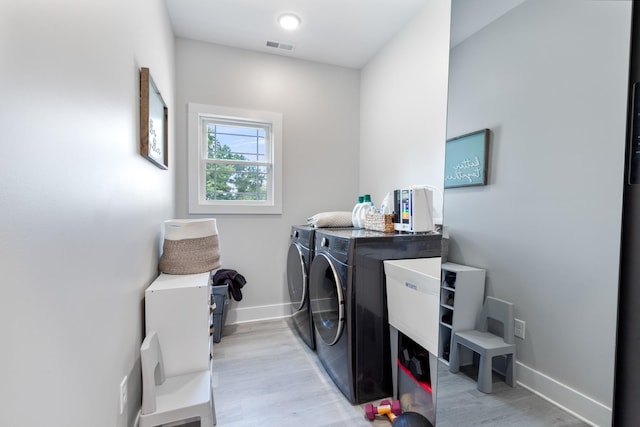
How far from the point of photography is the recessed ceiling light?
89.0 inches

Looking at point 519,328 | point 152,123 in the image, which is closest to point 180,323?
point 152,123

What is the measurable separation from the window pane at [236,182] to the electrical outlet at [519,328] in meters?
2.42

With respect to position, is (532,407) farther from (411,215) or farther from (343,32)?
(343,32)

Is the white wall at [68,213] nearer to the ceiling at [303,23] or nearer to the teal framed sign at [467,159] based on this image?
the ceiling at [303,23]

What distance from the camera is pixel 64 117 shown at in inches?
29.6

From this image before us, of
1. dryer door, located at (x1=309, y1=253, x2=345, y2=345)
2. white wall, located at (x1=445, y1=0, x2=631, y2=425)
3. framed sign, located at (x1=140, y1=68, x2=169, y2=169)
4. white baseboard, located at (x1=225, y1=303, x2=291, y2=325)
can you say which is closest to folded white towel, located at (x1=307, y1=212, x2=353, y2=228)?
dryer door, located at (x1=309, y1=253, x2=345, y2=345)

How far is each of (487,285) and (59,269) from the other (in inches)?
49.1

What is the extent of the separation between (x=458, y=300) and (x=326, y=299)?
961mm

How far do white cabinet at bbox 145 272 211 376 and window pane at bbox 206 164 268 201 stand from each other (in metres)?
1.46

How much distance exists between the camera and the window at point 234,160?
2650mm

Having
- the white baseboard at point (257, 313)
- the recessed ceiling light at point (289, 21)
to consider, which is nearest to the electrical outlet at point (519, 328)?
the white baseboard at point (257, 313)

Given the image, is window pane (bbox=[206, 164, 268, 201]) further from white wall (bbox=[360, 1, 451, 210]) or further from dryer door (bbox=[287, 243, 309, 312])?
white wall (bbox=[360, 1, 451, 210])

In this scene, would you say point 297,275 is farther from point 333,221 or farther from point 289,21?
point 289,21

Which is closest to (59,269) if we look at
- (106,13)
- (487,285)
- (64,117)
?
(64,117)
